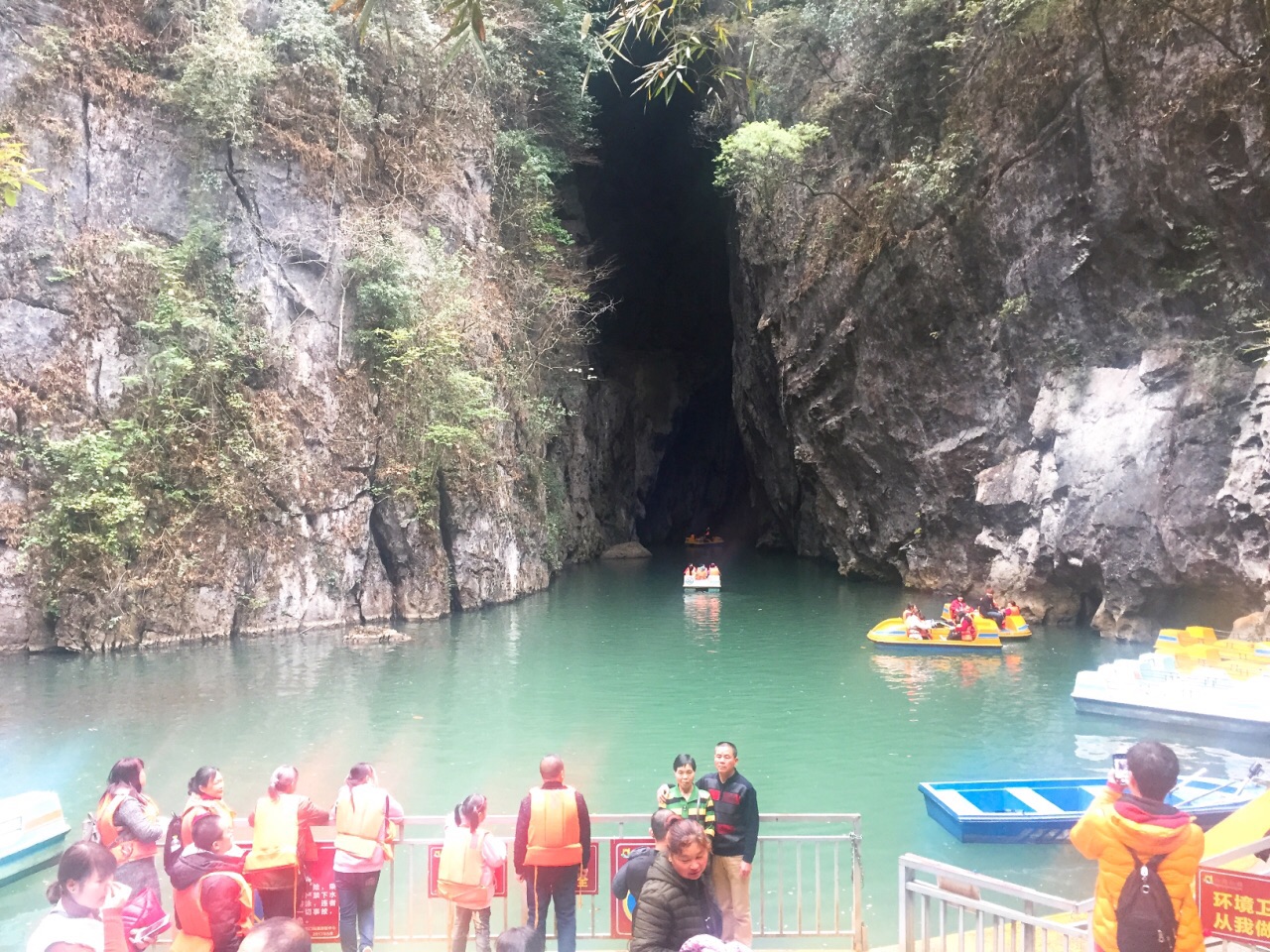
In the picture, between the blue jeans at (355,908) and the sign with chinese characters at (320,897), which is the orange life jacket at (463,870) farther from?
the sign with chinese characters at (320,897)

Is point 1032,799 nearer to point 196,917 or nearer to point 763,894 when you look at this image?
point 763,894

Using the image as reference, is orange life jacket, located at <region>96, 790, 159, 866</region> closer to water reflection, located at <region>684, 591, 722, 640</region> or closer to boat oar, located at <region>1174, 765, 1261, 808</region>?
boat oar, located at <region>1174, 765, 1261, 808</region>

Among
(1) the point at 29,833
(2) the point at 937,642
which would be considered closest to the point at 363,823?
(1) the point at 29,833

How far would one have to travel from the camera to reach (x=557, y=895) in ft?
15.6

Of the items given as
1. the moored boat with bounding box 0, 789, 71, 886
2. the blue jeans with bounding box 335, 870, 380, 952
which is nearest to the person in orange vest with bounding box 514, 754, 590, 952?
the blue jeans with bounding box 335, 870, 380, 952

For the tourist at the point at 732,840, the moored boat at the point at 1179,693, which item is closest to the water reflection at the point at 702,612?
the moored boat at the point at 1179,693

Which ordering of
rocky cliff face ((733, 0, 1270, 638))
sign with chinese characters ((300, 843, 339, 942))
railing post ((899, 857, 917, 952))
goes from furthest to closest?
A: 1. rocky cliff face ((733, 0, 1270, 638))
2. sign with chinese characters ((300, 843, 339, 942))
3. railing post ((899, 857, 917, 952))

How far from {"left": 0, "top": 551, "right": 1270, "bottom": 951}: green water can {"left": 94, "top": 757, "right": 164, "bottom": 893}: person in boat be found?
2.73 m

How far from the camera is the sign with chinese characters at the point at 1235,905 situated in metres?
3.02

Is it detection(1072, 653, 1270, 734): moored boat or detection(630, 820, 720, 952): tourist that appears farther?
detection(1072, 653, 1270, 734): moored boat

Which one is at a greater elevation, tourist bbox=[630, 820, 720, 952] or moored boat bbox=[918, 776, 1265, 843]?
tourist bbox=[630, 820, 720, 952]

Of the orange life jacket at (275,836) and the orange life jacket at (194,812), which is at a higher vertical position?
the orange life jacket at (194,812)

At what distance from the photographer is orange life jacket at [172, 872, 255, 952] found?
11.6 ft

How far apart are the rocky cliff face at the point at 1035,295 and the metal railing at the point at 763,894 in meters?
12.2
